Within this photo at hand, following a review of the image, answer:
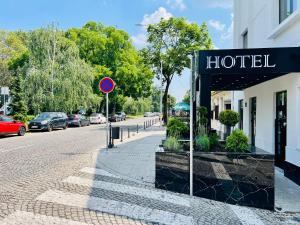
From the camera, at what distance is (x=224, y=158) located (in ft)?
22.1

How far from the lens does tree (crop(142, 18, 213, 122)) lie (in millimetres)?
32969

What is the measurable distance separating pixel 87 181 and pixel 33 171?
2.17 m

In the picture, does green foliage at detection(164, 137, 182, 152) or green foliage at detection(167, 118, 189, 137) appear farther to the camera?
green foliage at detection(167, 118, 189, 137)

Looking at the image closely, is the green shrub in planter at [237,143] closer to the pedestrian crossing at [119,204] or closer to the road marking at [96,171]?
the pedestrian crossing at [119,204]

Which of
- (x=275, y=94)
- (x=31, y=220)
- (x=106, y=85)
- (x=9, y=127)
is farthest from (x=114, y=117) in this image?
(x=31, y=220)

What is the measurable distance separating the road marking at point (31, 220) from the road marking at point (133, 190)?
2112 millimetres

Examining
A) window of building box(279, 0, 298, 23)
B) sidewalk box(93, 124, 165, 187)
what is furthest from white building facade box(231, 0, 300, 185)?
sidewalk box(93, 124, 165, 187)

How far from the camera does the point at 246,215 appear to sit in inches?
233

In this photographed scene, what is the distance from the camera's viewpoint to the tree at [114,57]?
45844 mm

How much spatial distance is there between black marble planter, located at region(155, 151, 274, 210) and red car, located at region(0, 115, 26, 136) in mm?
15860

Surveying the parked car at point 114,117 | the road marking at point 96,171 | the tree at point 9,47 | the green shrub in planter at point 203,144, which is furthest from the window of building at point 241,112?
the tree at point 9,47

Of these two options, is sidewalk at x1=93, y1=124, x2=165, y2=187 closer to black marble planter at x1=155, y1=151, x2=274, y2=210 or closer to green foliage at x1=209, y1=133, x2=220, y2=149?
black marble planter at x1=155, y1=151, x2=274, y2=210

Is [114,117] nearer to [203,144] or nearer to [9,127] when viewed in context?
[9,127]

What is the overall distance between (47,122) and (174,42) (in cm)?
1600
